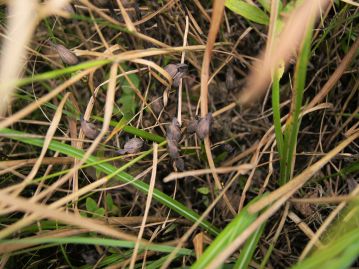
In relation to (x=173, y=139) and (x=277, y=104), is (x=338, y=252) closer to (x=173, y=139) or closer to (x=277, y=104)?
(x=277, y=104)

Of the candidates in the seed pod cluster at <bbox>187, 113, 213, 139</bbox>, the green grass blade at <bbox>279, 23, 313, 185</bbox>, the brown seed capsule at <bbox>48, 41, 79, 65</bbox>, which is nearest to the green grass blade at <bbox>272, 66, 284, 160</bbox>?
the green grass blade at <bbox>279, 23, 313, 185</bbox>

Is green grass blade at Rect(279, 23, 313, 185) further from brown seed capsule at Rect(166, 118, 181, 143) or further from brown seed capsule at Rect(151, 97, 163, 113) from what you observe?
brown seed capsule at Rect(151, 97, 163, 113)

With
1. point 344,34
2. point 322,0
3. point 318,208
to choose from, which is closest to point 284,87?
point 344,34

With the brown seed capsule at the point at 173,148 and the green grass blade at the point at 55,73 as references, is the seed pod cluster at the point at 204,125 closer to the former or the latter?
the brown seed capsule at the point at 173,148

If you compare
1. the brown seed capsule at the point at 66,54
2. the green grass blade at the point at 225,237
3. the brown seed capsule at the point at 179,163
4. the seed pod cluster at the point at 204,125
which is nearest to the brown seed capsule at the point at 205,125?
the seed pod cluster at the point at 204,125

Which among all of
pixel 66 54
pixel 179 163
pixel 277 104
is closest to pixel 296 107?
pixel 277 104

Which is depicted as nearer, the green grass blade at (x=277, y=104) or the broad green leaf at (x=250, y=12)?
the green grass blade at (x=277, y=104)

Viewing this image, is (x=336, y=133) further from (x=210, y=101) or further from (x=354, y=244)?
(x=354, y=244)
